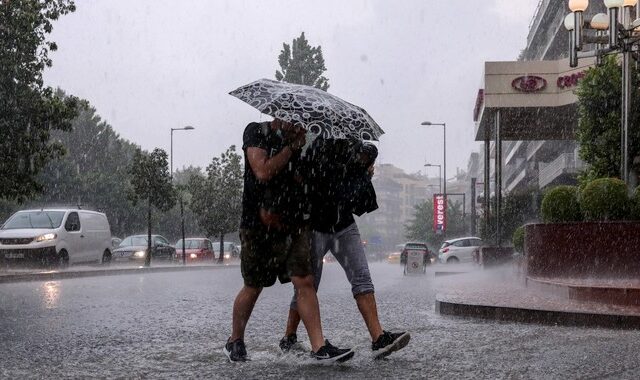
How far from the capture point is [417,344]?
7.08 metres

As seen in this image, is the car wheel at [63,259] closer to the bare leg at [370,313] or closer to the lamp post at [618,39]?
the lamp post at [618,39]

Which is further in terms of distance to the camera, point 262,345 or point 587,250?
point 587,250

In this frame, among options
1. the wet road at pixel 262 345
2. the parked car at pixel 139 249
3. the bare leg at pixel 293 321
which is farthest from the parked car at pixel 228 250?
the bare leg at pixel 293 321

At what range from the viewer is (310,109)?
5668 millimetres

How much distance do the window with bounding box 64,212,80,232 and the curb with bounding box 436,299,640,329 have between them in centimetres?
1513

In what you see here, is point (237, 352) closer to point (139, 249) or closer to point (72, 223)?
point (72, 223)

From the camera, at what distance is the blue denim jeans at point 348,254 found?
6.14 metres

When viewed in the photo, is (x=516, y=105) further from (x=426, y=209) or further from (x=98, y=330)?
(x=426, y=209)

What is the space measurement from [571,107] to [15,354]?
28.9 meters

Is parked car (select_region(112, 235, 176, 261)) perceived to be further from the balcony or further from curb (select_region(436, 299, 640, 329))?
curb (select_region(436, 299, 640, 329))

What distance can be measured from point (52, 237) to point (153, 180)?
57.1 ft

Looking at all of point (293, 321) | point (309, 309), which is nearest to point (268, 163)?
point (309, 309)

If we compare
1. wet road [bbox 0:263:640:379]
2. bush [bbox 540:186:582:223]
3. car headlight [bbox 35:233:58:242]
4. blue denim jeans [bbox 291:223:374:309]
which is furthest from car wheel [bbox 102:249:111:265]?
blue denim jeans [bbox 291:223:374:309]

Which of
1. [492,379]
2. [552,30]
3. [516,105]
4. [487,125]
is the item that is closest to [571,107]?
[516,105]
